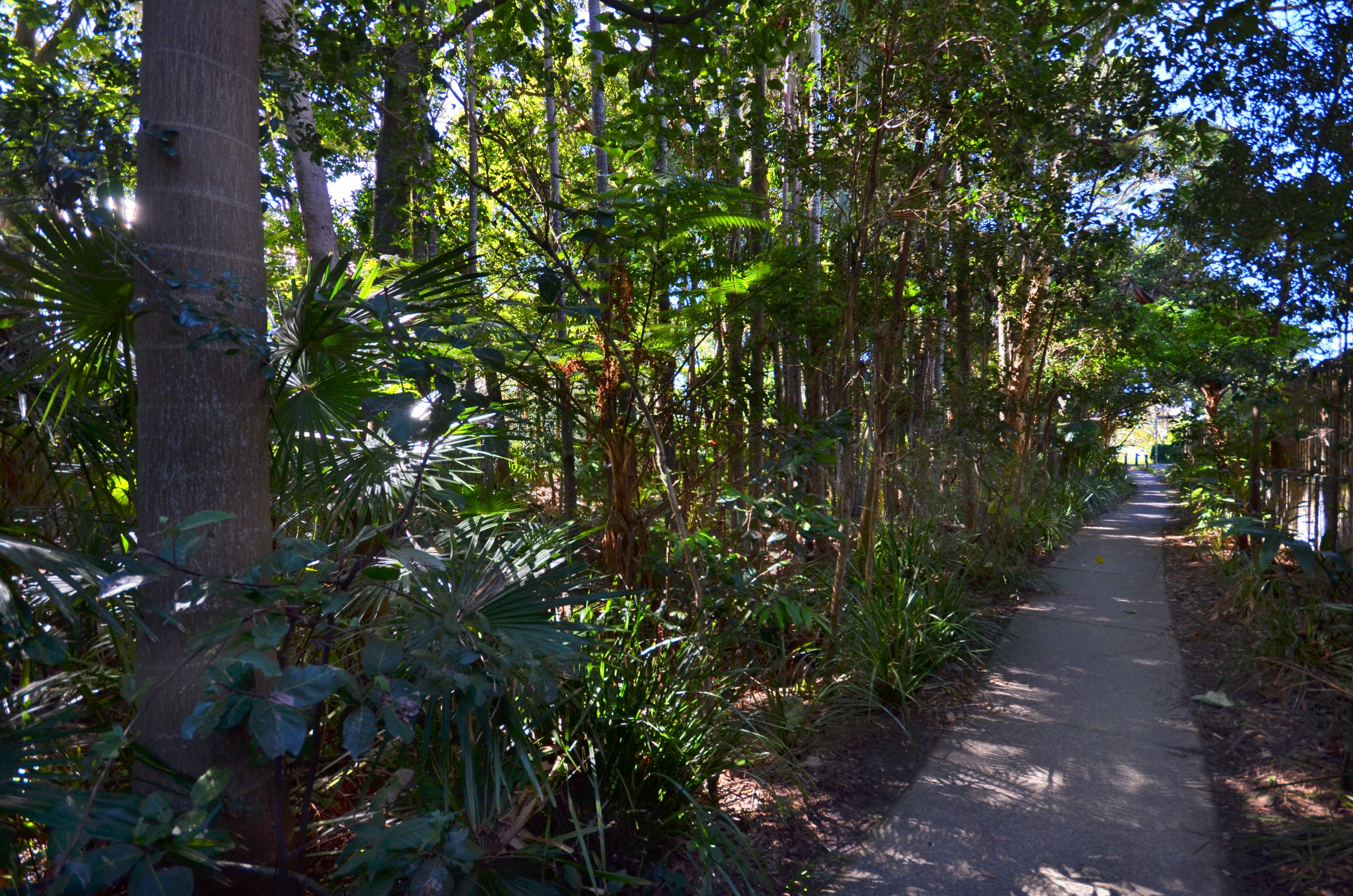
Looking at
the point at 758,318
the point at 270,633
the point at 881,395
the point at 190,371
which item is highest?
the point at 758,318

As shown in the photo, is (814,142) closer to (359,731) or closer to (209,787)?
(359,731)

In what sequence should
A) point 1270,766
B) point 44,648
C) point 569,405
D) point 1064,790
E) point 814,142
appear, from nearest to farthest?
1. point 44,648
2. point 1064,790
3. point 1270,766
4. point 569,405
5. point 814,142

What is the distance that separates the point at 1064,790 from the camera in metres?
3.68

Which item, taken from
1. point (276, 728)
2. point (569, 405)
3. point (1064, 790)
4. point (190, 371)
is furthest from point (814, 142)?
point (276, 728)

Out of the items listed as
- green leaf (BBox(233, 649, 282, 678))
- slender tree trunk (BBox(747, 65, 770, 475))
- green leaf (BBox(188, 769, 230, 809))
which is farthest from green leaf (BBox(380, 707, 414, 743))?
slender tree trunk (BBox(747, 65, 770, 475))

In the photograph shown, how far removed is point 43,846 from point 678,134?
4.28m

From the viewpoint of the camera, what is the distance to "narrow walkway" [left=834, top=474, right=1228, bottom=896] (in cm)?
303

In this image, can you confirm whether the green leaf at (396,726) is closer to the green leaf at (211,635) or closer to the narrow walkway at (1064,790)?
the green leaf at (211,635)

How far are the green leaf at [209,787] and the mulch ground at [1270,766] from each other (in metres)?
3.40

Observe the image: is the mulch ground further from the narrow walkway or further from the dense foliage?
the dense foliage

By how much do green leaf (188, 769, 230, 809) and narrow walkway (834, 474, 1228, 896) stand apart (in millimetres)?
2221

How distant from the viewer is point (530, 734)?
120 inches

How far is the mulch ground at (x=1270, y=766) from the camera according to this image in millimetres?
2951

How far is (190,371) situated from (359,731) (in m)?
1.26
